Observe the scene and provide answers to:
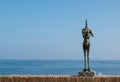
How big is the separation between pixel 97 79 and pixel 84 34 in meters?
1.95

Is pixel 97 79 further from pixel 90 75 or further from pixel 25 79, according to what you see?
pixel 25 79

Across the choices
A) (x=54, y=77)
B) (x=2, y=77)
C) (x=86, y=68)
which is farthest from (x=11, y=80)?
(x=86, y=68)

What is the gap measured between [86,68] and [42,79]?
1.84 metres

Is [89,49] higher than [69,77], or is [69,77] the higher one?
[89,49]

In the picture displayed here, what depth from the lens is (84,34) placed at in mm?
18594

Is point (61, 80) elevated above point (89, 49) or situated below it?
below

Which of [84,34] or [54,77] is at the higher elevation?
[84,34]

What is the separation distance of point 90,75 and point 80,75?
0.40 m

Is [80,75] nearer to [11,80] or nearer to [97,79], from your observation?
[97,79]

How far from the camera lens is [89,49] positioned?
1845 cm

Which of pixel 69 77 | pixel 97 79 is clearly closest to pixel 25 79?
pixel 69 77

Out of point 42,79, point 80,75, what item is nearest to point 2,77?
point 42,79

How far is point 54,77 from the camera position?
17.9m

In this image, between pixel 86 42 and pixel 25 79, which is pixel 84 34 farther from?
pixel 25 79
